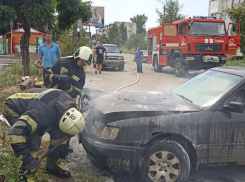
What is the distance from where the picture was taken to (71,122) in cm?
314

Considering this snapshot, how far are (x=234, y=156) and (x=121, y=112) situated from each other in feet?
4.95

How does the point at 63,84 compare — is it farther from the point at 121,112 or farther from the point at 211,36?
the point at 211,36

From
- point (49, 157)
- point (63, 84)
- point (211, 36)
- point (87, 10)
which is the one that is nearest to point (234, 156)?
point (49, 157)

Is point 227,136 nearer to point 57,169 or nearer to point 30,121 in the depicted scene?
point 57,169

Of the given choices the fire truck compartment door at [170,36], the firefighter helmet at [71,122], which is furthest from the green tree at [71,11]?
the fire truck compartment door at [170,36]

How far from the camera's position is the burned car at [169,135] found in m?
3.68

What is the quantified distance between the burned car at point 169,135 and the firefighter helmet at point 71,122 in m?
0.61

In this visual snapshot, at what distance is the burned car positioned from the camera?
145 inches

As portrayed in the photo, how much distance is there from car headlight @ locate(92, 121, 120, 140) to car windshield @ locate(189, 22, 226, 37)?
12.1m

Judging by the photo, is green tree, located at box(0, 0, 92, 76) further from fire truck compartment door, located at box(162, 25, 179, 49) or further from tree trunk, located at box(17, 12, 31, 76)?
fire truck compartment door, located at box(162, 25, 179, 49)

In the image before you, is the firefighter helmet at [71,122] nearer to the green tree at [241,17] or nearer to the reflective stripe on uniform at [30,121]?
the reflective stripe on uniform at [30,121]

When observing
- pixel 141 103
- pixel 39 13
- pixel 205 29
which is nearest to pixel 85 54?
pixel 141 103

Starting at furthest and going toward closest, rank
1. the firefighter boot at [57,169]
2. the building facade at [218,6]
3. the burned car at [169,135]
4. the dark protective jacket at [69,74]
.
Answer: the building facade at [218,6] < the dark protective jacket at [69,74] < the firefighter boot at [57,169] < the burned car at [169,135]

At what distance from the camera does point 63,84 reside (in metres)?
4.86
